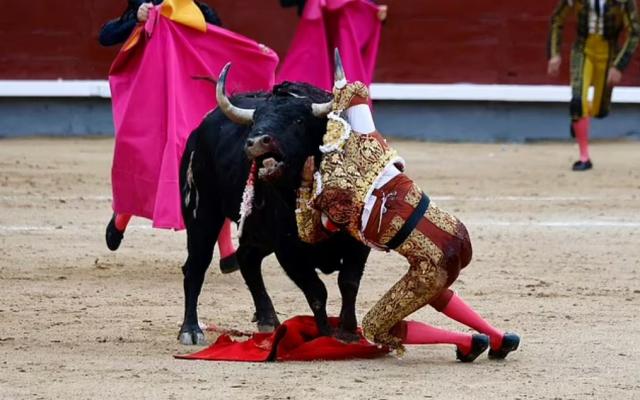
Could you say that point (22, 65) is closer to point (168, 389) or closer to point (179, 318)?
point (179, 318)

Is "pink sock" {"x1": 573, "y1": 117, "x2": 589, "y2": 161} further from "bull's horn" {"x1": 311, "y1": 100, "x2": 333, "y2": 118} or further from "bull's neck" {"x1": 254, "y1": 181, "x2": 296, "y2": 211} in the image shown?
"bull's horn" {"x1": 311, "y1": 100, "x2": 333, "y2": 118}

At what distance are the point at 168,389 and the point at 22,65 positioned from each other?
793 centimetres

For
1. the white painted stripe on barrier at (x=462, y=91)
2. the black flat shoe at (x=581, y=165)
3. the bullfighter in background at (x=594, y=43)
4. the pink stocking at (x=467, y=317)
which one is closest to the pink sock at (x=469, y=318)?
the pink stocking at (x=467, y=317)

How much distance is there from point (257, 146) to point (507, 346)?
2.87 feet

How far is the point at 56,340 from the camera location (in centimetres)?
491

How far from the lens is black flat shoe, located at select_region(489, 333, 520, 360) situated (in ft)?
14.5

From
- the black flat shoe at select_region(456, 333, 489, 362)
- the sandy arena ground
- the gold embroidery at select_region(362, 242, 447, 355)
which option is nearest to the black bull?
the gold embroidery at select_region(362, 242, 447, 355)

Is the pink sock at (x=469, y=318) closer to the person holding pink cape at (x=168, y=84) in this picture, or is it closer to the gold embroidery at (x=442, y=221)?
the gold embroidery at (x=442, y=221)

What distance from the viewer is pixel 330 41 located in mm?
7656

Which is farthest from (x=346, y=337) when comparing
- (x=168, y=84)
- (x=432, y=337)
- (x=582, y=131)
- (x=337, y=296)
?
(x=582, y=131)

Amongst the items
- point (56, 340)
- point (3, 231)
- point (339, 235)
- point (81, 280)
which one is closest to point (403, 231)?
point (339, 235)

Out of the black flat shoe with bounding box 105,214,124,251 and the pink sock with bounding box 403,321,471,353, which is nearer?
the pink sock with bounding box 403,321,471,353

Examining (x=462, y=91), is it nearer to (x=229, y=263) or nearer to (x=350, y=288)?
(x=229, y=263)

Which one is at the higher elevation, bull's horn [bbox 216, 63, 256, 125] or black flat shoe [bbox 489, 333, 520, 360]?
bull's horn [bbox 216, 63, 256, 125]
